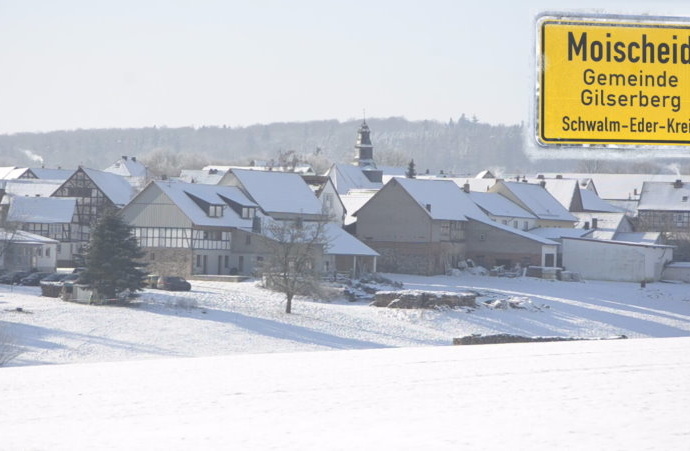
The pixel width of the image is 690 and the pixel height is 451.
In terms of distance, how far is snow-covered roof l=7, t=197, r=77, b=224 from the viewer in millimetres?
78000

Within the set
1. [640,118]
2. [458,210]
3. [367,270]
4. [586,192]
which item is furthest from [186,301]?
[586,192]

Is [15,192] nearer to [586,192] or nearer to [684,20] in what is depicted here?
[586,192]

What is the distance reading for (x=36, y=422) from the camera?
11320 mm

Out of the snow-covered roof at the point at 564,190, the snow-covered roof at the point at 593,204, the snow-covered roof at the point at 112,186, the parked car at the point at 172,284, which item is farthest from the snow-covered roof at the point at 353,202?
the parked car at the point at 172,284

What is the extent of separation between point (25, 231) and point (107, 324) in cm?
3323

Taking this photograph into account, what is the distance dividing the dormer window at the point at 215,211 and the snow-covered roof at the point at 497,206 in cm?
2322

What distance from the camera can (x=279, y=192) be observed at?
8062 cm

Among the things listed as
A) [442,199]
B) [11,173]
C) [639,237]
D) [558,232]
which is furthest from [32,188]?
[639,237]

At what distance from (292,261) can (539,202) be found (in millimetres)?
41865

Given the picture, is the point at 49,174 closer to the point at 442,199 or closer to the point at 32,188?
the point at 32,188

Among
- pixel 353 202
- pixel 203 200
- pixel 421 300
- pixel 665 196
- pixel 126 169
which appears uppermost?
pixel 126 169

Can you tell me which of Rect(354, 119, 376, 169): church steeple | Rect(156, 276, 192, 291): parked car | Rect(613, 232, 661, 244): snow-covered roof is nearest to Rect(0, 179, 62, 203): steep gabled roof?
Rect(156, 276, 192, 291): parked car

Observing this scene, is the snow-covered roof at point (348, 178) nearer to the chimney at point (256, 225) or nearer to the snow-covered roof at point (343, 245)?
the snow-covered roof at point (343, 245)

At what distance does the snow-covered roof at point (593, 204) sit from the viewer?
108 m
